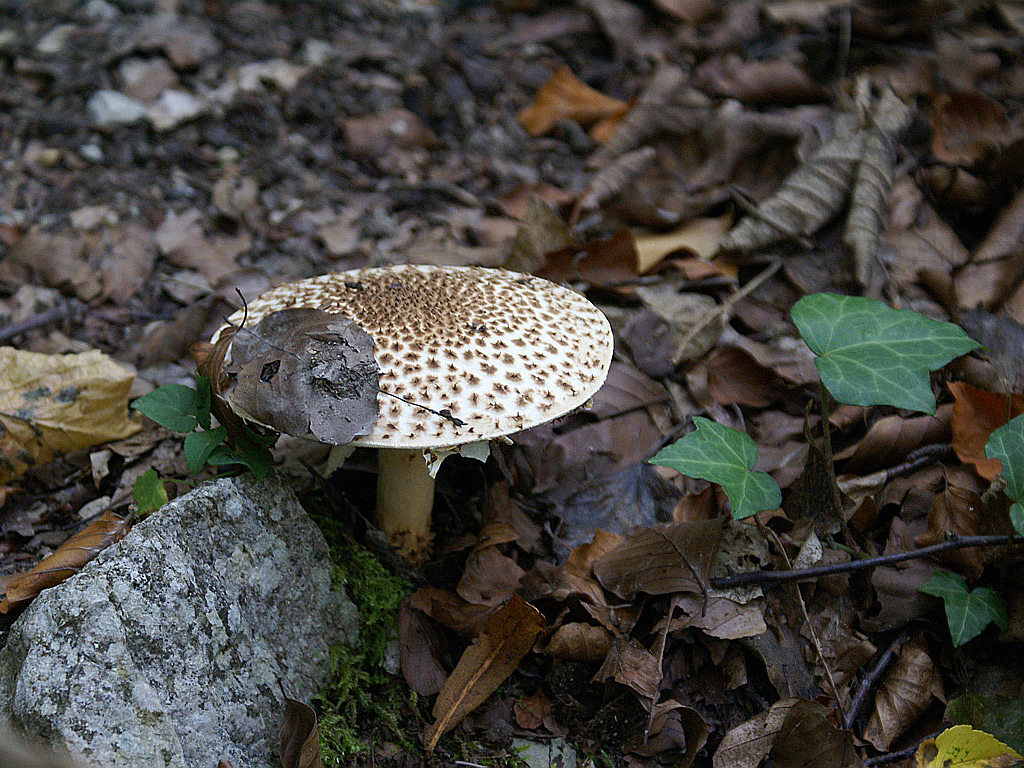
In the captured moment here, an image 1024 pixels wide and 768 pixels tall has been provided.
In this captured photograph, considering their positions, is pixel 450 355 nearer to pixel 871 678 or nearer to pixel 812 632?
pixel 812 632

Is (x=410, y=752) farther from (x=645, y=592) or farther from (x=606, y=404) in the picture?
(x=606, y=404)

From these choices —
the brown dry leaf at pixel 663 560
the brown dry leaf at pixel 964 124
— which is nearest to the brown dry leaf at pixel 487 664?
the brown dry leaf at pixel 663 560

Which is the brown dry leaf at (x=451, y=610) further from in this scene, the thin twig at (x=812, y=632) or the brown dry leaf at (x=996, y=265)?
the brown dry leaf at (x=996, y=265)

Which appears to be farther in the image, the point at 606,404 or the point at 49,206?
the point at 49,206

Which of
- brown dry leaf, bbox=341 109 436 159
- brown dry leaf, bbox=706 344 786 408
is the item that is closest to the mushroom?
brown dry leaf, bbox=706 344 786 408

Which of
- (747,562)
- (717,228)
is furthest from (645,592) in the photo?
(717,228)

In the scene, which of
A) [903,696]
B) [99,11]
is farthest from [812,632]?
[99,11]
